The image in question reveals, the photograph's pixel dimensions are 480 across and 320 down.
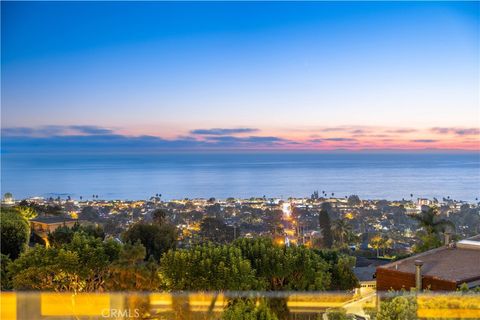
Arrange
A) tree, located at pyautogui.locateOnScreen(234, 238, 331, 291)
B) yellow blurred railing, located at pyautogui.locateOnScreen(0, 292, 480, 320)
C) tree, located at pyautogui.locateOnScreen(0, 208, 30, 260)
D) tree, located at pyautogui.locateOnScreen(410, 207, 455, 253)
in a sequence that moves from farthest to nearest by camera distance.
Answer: tree, located at pyautogui.locateOnScreen(410, 207, 455, 253)
tree, located at pyautogui.locateOnScreen(0, 208, 30, 260)
tree, located at pyautogui.locateOnScreen(234, 238, 331, 291)
yellow blurred railing, located at pyautogui.locateOnScreen(0, 292, 480, 320)

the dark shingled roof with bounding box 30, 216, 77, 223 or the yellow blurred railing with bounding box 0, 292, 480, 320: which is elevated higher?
the yellow blurred railing with bounding box 0, 292, 480, 320

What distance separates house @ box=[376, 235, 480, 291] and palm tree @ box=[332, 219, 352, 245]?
56.7 feet

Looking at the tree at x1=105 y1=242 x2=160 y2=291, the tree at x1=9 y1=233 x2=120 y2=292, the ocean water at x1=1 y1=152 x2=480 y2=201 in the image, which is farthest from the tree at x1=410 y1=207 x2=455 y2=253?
the ocean water at x1=1 y1=152 x2=480 y2=201

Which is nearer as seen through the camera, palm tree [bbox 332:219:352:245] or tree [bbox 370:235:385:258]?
tree [bbox 370:235:385:258]

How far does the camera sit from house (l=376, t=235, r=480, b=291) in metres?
5.60

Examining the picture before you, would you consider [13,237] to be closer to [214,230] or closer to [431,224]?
[214,230]

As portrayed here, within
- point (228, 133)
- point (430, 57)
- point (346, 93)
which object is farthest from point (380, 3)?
point (228, 133)

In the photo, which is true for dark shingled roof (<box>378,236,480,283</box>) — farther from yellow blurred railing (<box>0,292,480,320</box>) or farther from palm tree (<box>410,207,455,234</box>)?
palm tree (<box>410,207,455,234</box>)

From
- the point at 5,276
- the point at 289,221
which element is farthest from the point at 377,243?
the point at 5,276

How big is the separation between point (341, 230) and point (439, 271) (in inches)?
746

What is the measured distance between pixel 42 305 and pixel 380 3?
352 inches

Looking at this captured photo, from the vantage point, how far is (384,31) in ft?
42.2

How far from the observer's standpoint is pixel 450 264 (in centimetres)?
642

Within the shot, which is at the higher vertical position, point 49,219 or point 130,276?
point 130,276
